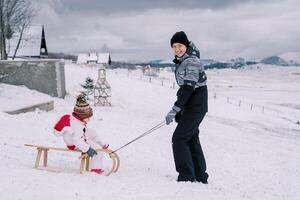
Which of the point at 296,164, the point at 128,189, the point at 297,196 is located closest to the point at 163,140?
the point at 296,164

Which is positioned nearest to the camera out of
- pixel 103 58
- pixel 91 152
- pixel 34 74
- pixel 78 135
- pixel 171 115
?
pixel 171 115

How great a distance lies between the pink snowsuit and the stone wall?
13380 millimetres

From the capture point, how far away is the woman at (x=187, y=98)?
617cm

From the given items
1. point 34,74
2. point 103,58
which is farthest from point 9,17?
point 103,58

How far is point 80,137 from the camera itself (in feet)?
20.9

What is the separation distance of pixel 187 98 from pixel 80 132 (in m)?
1.72

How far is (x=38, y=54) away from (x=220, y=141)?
113 ft

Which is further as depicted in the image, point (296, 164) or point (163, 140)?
point (163, 140)

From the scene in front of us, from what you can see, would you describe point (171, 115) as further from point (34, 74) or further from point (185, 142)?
point (34, 74)

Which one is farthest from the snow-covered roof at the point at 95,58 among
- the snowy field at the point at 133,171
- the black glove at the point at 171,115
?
the black glove at the point at 171,115

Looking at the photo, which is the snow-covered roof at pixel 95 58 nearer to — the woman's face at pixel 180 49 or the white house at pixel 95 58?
the white house at pixel 95 58

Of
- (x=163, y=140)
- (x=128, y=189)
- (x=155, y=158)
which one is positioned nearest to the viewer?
(x=128, y=189)

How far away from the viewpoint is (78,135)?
6367mm

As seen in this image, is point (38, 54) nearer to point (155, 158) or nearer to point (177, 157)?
point (155, 158)
